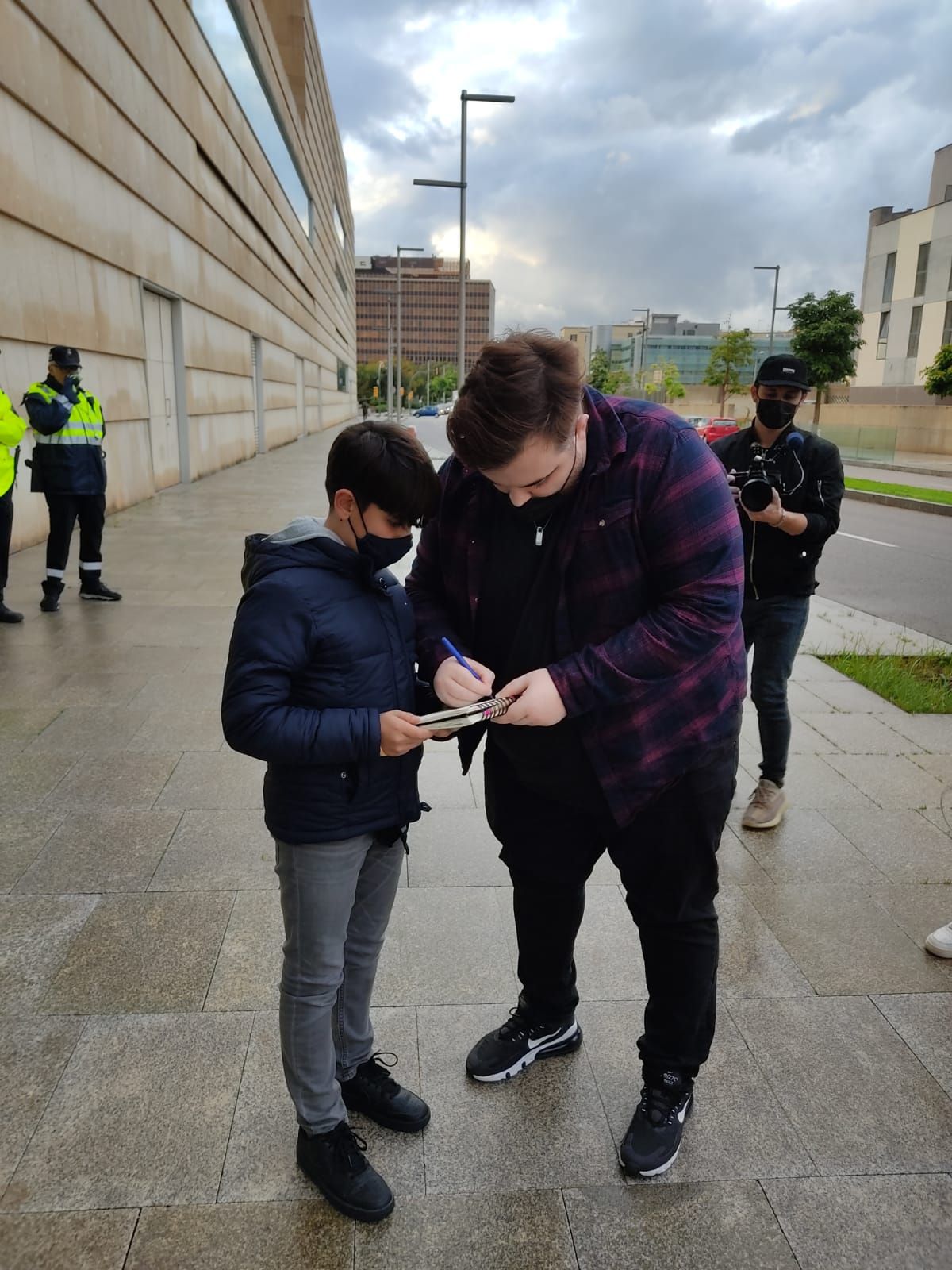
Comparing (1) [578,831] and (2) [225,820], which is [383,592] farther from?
(2) [225,820]

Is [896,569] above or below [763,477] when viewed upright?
below

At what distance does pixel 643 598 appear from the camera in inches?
75.5

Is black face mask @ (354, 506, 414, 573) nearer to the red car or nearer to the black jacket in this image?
the black jacket

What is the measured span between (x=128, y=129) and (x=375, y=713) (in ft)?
44.7

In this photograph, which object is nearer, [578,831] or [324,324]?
[578,831]

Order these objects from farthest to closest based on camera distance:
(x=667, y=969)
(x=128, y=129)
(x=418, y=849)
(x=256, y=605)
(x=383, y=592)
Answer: (x=128, y=129) < (x=418, y=849) < (x=667, y=969) < (x=383, y=592) < (x=256, y=605)

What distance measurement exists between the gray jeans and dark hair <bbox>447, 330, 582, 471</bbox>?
0.88 meters

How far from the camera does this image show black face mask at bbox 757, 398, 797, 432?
11.3 feet

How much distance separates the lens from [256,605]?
5.72 ft

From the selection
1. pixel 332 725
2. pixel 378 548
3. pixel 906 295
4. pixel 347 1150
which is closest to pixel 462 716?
pixel 332 725

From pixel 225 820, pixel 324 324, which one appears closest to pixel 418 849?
pixel 225 820

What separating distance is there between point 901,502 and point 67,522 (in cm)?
1652

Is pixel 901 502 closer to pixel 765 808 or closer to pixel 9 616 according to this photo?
pixel 765 808

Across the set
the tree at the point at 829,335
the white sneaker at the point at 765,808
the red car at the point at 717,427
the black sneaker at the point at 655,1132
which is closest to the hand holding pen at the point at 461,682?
the black sneaker at the point at 655,1132
